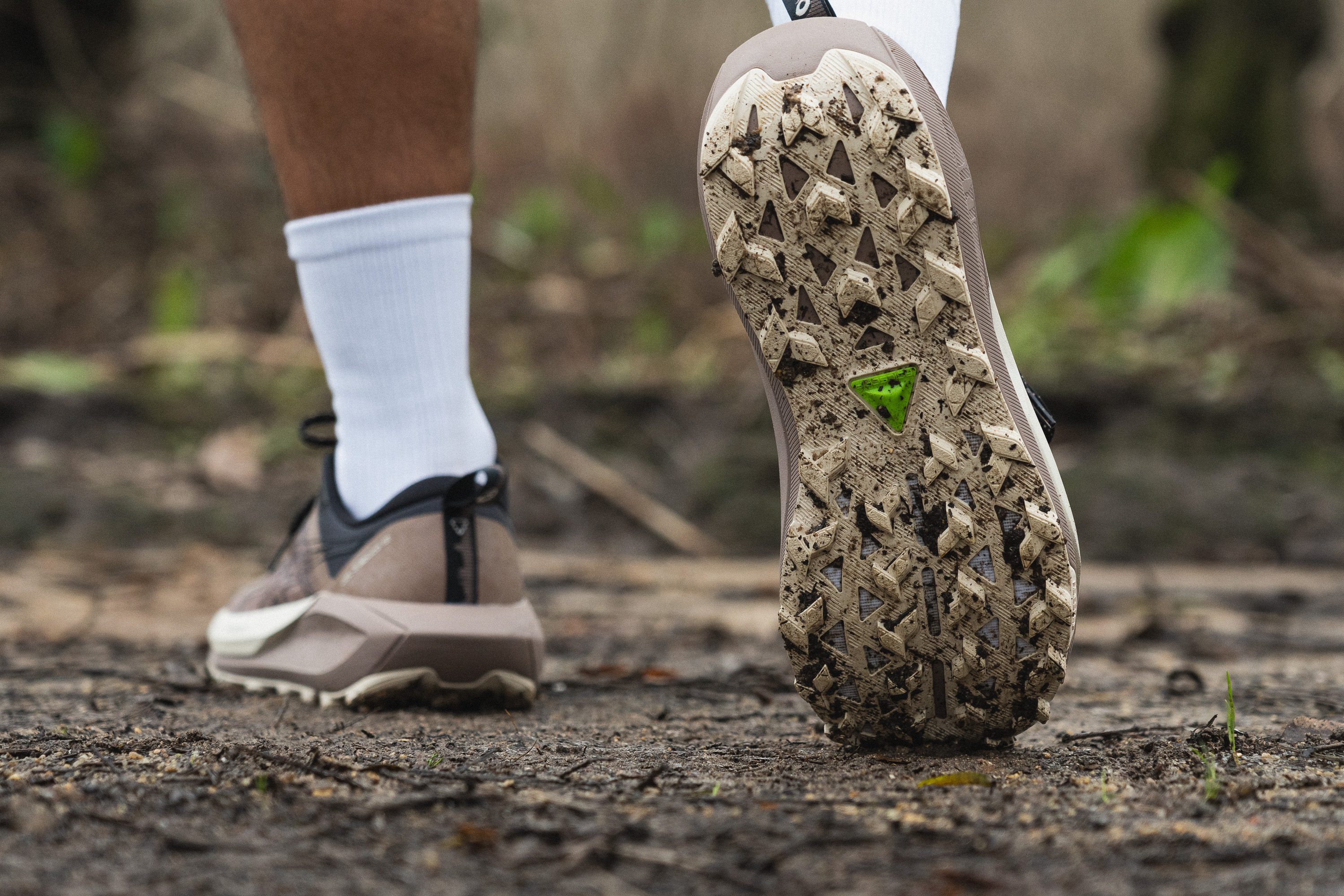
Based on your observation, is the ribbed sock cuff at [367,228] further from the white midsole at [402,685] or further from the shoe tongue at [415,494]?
the white midsole at [402,685]

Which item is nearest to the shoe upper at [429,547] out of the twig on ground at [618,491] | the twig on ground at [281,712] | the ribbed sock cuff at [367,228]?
the twig on ground at [281,712]

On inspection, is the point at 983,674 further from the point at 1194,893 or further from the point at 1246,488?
the point at 1246,488

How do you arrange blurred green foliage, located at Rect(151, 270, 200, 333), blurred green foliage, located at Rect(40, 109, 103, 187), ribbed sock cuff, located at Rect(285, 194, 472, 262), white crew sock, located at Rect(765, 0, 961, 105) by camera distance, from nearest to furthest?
white crew sock, located at Rect(765, 0, 961, 105)
ribbed sock cuff, located at Rect(285, 194, 472, 262)
blurred green foliage, located at Rect(151, 270, 200, 333)
blurred green foliage, located at Rect(40, 109, 103, 187)

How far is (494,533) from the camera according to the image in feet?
4.99

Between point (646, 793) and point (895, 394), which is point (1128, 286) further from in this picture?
point (646, 793)

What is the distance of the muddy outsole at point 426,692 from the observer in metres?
1.44

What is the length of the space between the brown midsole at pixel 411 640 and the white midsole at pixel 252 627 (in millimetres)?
32

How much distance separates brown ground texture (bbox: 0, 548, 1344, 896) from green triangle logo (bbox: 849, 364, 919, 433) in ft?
1.04

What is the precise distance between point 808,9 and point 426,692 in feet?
3.04

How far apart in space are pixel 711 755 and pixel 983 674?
0.90 feet

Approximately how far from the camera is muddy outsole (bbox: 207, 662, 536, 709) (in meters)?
1.44

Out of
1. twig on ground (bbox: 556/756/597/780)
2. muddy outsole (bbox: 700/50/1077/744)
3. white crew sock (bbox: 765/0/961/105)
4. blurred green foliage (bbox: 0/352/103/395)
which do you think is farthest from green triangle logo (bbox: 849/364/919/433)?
blurred green foliage (bbox: 0/352/103/395)

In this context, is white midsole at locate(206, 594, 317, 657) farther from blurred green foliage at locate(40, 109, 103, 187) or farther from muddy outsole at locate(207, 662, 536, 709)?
blurred green foliage at locate(40, 109, 103, 187)

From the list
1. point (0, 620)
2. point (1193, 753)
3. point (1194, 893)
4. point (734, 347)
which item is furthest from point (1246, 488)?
point (0, 620)
